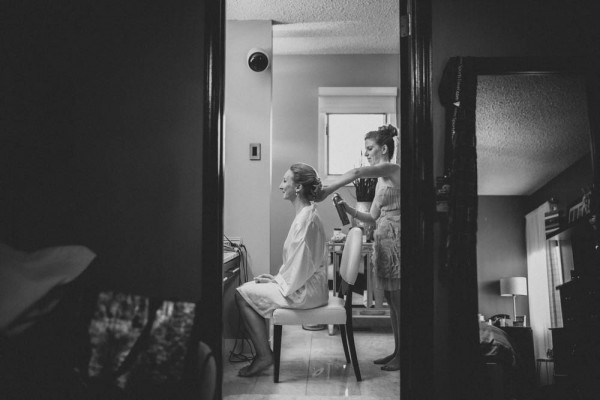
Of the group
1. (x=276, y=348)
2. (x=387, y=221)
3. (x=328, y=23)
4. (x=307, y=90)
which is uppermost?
(x=328, y=23)

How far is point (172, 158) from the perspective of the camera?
7.37ft

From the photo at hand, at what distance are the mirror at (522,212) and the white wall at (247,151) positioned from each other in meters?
2.13

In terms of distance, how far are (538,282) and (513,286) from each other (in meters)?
0.10

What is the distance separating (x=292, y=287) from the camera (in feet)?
10.1

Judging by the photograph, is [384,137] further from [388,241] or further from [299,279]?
[299,279]

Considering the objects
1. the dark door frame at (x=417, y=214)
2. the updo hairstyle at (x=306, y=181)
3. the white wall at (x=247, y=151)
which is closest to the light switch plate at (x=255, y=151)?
the white wall at (x=247, y=151)

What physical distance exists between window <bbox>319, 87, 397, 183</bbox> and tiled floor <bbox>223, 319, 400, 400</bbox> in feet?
6.47

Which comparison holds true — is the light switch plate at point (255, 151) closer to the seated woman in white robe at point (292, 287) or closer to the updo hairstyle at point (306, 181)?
the updo hairstyle at point (306, 181)

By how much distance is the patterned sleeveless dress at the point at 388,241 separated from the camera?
131 inches

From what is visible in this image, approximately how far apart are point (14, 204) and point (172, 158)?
0.71 m

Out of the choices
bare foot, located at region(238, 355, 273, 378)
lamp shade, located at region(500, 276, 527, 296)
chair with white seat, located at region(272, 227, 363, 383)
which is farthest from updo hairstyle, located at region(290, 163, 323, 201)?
lamp shade, located at region(500, 276, 527, 296)

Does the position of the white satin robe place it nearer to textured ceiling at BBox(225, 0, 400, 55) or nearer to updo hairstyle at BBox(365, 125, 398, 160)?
updo hairstyle at BBox(365, 125, 398, 160)

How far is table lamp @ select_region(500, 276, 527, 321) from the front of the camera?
2012 mm

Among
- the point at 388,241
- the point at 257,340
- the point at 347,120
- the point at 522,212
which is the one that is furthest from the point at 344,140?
the point at 522,212
